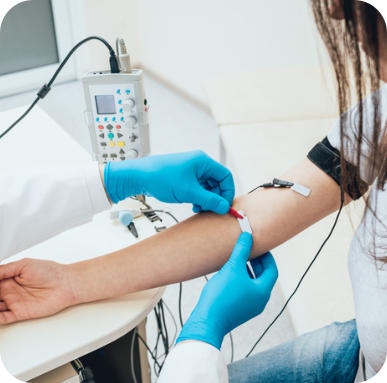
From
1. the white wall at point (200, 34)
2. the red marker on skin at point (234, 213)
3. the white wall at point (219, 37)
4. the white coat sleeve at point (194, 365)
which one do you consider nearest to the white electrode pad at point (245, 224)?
the red marker on skin at point (234, 213)

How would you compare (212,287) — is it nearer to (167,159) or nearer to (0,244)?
(167,159)

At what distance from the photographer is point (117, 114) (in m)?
1.12

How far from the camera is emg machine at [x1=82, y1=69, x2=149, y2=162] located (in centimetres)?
111

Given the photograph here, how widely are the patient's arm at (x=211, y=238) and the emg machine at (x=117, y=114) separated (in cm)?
29

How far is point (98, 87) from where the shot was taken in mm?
1119

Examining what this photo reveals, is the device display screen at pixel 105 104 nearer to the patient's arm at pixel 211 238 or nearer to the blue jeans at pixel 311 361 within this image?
the patient's arm at pixel 211 238

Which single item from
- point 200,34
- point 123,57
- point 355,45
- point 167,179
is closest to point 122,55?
point 123,57

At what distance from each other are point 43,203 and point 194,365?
16.9 inches

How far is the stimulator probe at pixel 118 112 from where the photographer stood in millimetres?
1104

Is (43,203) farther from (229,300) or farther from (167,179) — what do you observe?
(229,300)

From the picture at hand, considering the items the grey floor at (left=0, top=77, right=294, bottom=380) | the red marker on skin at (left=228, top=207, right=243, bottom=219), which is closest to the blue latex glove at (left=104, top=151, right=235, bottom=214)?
the red marker on skin at (left=228, top=207, right=243, bottom=219)

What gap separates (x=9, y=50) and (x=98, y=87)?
2.57 meters

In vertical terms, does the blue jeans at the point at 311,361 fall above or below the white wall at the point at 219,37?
below

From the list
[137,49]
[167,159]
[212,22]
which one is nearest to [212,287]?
[167,159]
